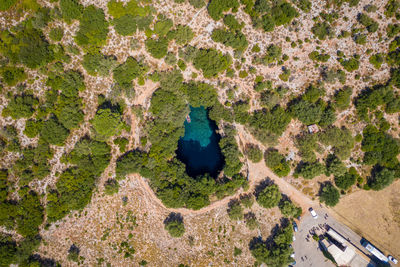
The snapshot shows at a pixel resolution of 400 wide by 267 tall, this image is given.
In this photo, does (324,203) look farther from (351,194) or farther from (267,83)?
(267,83)

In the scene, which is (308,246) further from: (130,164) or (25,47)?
(25,47)

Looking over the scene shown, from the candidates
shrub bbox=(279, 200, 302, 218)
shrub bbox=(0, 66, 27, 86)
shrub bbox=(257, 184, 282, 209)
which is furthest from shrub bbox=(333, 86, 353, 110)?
shrub bbox=(0, 66, 27, 86)

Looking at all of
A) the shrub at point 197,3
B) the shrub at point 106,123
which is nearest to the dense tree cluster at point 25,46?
the shrub at point 106,123

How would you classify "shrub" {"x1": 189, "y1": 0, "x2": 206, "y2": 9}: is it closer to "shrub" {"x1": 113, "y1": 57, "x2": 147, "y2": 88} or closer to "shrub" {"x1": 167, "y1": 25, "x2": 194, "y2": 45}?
"shrub" {"x1": 167, "y1": 25, "x2": 194, "y2": 45}

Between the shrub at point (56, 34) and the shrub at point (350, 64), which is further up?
the shrub at point (350, 64)

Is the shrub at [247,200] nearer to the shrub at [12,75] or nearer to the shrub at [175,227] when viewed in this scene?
the shrub at [175,227]
